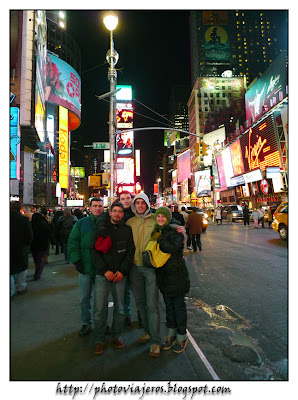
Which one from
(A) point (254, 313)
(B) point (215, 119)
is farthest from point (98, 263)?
(B) point (215, 119)

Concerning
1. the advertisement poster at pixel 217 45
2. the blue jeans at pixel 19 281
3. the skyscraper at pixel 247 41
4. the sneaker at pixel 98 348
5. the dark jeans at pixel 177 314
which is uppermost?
the skyscraper at pixel 247 41

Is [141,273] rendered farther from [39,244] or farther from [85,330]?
[39,244]

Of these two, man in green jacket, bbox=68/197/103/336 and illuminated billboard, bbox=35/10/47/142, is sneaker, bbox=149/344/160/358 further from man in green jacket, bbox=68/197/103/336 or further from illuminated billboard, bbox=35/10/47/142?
illuminated billboard, bbox=35/10/47/142

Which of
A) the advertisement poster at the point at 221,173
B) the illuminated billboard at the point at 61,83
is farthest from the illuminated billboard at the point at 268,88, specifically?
the illuminated billboard at the point at 61,83

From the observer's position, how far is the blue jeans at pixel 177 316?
349 centimetres

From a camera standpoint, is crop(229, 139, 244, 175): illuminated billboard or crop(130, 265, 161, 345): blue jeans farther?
crop(229, 139, 244, 175): illuminated billboard

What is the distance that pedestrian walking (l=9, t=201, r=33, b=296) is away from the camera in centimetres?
559

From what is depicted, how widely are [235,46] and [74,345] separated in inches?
7249

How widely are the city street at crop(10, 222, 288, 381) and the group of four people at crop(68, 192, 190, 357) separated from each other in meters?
0.25

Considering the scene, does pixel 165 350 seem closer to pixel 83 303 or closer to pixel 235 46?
pixel 83 303

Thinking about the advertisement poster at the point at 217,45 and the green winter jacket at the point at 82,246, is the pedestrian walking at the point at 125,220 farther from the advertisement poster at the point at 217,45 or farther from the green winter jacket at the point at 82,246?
the advertisement poster at the point at 217,45

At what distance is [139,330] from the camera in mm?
4117

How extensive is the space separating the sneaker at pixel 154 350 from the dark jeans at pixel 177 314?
0.33 m

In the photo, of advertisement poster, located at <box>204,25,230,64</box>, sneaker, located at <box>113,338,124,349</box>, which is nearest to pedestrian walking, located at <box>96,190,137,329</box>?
sneaker, located at <box>113,338,124,349</box>
